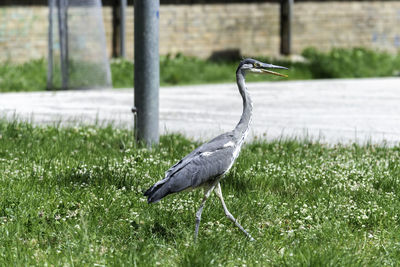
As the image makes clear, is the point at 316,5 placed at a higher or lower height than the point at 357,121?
higher

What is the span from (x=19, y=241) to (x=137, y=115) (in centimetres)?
368

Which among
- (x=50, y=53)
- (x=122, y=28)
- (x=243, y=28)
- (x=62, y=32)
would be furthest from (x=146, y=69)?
(x=243, y=28)

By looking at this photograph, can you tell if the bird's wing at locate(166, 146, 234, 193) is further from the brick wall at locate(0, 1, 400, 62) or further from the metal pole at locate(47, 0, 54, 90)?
the brick wall at locate(0, 1, 400, 62)

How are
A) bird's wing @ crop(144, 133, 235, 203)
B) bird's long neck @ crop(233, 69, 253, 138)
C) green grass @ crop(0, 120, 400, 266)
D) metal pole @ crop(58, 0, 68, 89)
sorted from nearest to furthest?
green grass @ crop(0, 120, 400, 266), bird's wing @ crop(144, 133, 235, 203), bird's long neck @ crop(233, 69, 253, 138), metal pole @ crop(58, 0, 68, 89)

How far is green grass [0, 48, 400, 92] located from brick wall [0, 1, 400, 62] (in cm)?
54

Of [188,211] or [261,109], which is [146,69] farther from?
[261,109]

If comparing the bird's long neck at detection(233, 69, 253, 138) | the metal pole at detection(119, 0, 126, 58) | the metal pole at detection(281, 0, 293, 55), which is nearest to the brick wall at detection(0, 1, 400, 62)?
the metal pole at detection(281, 0, 293, 55)

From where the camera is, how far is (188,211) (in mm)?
5625

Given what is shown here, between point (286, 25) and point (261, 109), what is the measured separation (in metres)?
9.82

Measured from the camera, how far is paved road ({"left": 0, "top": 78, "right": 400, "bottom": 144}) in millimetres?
10571

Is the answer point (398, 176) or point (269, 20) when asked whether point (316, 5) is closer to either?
point (269, 20)

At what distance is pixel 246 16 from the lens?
21.8m

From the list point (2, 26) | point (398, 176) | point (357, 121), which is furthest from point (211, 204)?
point (2, 26)

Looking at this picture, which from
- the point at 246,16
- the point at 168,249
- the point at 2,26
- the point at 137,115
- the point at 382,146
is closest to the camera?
the point at 168,249
